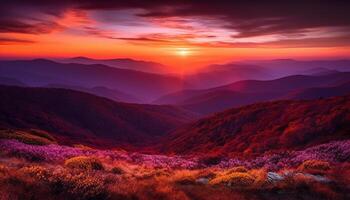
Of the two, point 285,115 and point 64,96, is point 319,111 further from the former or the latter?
point 64,96

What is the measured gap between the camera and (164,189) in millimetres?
10695

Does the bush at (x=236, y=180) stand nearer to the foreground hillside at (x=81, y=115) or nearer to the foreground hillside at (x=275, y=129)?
the foreground hillside at (x=275, y=129)

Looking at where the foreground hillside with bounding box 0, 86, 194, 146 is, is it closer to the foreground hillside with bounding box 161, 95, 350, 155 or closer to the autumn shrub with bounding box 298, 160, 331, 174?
the foreground hillside with bounding box 161, 95, 350, 155

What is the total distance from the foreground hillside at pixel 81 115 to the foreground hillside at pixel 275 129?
39.8m

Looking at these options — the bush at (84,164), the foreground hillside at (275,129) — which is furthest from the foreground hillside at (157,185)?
the foreground hillside at (275,129)

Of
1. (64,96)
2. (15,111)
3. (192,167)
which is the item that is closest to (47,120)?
(15,111)

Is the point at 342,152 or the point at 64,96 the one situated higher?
the point at 342,152

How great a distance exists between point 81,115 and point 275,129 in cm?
9048

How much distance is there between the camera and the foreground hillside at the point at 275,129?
45.1m

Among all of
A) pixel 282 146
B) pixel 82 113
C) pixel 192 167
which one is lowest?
pixel 82 113

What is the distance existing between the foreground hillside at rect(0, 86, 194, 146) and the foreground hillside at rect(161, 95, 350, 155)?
131ft

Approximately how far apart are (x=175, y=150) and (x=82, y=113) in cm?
6711

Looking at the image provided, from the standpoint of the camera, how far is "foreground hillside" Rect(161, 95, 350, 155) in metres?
45.1

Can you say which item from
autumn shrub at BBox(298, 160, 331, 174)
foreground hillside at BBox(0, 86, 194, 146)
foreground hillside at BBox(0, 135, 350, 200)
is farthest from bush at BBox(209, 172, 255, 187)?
foreground hillside at BBox(0, 86, 194, 146)
